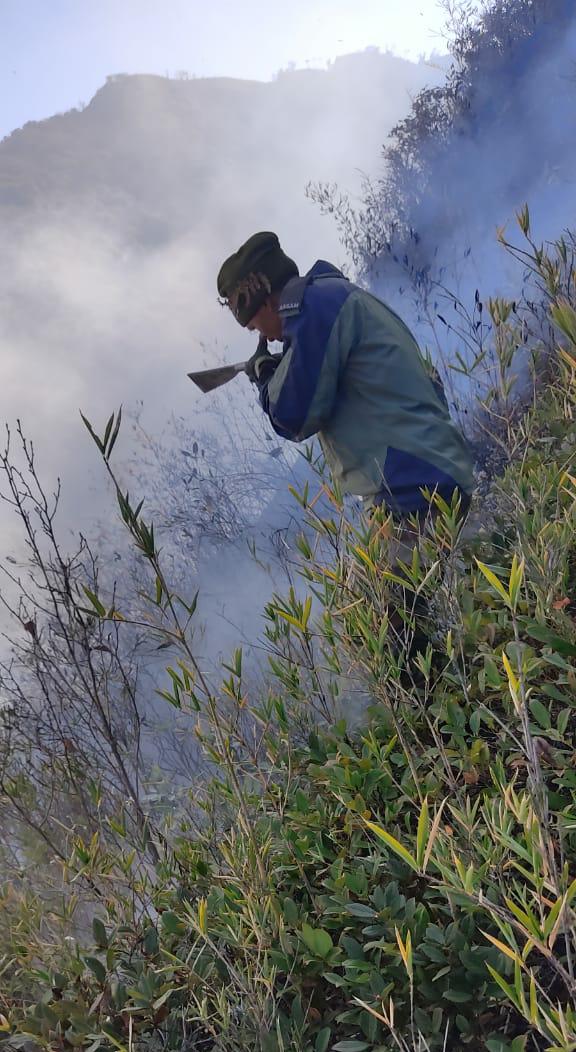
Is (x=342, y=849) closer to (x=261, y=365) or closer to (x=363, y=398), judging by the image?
(x=363, y=398)

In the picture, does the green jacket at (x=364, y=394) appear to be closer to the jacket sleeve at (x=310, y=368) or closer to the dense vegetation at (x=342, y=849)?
the jacket sleeve at (x=310, y=368)

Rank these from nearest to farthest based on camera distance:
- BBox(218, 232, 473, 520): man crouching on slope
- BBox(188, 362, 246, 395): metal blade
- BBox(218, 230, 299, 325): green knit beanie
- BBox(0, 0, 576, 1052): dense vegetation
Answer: BBox(0, 0, 576, 1052): dense vegetation, BBox(218, 232, 473, 520): man crouching on slope, BBox(218, 230, 299, 325): green knit beanie, BBox(188, 362, 246, 395): metal blade

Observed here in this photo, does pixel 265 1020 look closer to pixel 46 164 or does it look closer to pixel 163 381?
pixel 163 381

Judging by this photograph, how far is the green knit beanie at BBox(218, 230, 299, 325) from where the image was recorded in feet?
8.23

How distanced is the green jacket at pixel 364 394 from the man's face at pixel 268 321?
0.93ft

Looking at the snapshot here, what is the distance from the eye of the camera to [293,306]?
7.17 ft

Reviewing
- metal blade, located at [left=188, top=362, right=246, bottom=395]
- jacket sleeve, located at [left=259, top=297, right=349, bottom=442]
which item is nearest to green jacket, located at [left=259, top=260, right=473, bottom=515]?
jacket sleeve, located at [left=259, top=297, right=349, bottom=442]

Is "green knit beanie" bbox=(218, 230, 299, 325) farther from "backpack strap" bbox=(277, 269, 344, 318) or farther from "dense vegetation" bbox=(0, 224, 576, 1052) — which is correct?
"dense vegetation" bbox=(0, 224, 576, 1052)

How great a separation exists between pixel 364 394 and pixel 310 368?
0.56ft

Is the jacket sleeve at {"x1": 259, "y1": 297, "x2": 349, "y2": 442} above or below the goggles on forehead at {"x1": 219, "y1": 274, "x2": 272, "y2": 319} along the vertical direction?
below

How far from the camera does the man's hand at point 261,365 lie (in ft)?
8.29

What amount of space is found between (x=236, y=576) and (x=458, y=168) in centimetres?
416

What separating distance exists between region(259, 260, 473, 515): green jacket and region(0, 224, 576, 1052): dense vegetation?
48 cm

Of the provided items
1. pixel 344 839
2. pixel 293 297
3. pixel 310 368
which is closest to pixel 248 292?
pixel 293 297
